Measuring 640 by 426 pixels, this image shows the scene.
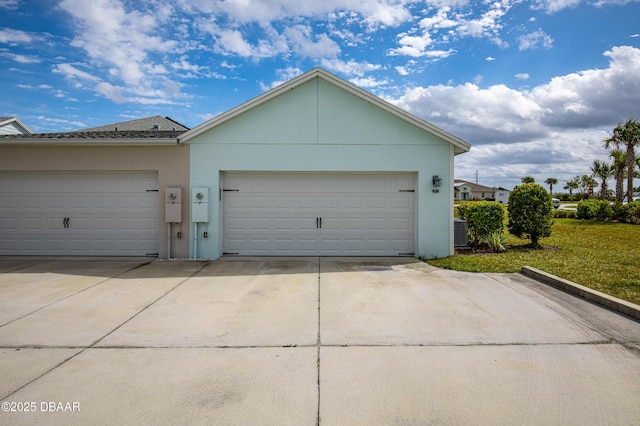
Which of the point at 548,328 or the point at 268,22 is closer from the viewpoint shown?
the point at 548,328

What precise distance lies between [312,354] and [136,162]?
26.3 ft

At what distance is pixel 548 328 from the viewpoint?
15.1 ft

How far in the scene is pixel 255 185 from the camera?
990 cm

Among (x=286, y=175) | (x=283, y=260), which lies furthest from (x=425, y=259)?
(x=286, y=175)

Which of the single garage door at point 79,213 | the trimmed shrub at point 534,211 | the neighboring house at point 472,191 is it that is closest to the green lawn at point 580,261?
the trimmed shrub at point 534,211

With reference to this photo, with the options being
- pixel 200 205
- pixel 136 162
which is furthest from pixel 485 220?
pixel 136 162

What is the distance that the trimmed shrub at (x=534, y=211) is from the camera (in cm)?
1078

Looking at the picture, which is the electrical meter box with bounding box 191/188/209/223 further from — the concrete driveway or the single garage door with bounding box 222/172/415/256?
the concrete driveway

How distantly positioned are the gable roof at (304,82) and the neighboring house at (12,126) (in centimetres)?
1055

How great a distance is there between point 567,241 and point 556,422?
12.0 metres

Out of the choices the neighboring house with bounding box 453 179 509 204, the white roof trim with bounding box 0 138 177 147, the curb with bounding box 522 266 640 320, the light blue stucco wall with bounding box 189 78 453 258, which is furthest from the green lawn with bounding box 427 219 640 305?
the neighboring house with bounding box 453 179 509 204

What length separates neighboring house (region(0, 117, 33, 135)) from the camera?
48.0 feet

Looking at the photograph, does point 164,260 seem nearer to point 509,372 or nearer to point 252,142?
point 252,142

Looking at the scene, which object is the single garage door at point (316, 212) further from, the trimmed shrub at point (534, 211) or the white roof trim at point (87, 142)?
the trimmed shrub at point (534, 211)
